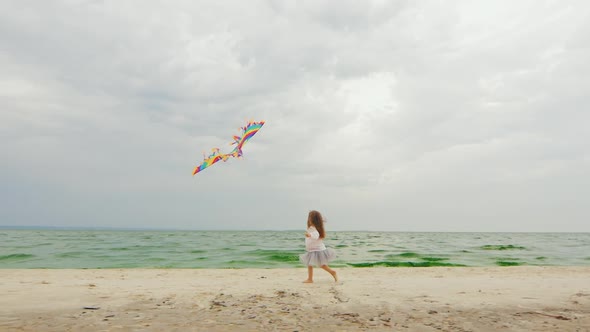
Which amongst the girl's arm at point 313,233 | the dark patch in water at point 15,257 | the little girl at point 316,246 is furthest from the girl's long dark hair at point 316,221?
the dark patch in water at point 15,257

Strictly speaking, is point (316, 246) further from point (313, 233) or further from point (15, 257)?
point (15, 257)

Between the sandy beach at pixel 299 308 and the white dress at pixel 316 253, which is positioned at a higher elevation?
the white dress at pixel 316 253

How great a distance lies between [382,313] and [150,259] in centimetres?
1579

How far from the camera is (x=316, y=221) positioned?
31.7 feet

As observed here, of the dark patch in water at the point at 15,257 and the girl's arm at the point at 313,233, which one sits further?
the dark patch in water at the point at 15,257

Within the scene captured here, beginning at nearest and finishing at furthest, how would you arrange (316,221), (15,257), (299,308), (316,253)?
(299,308) → (316,253) → (316,221) → (15,257)

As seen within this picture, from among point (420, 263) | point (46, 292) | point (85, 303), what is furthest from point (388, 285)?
point (420, 263)

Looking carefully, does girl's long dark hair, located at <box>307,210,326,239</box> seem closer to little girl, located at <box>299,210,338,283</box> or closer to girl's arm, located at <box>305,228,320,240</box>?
little girl, located at <box>299,210,338,283</box>

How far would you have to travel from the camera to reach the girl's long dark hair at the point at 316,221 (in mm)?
9633

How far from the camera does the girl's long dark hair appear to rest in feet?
31.6

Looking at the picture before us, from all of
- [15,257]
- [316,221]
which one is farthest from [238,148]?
[15,257]

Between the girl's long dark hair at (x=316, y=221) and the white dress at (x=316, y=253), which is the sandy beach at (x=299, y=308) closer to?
the white dress at (x=316, y=253)

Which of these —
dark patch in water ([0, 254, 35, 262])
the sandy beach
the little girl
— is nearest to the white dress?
the little girl

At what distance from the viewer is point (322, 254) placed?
9.44 meters
